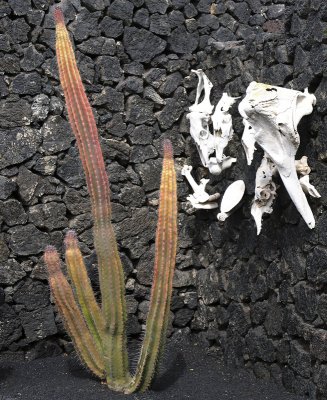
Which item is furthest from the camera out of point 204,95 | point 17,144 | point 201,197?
point 204,95

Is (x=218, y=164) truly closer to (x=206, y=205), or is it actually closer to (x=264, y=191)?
(x=206, y=205)

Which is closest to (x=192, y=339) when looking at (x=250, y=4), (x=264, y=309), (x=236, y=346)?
(x=236, y=346)

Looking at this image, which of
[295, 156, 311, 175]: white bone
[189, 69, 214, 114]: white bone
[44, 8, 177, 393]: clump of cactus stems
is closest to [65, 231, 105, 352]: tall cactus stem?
[44, 8, 177, 393]: clump of cactus stems

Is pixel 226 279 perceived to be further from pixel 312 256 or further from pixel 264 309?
pixel 312 256

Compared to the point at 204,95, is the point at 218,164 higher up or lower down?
lower down

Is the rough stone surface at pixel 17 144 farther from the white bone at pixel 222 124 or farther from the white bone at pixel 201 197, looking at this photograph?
the white bone at pixel 222 124

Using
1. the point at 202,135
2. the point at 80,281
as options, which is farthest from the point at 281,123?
the point at 80,281

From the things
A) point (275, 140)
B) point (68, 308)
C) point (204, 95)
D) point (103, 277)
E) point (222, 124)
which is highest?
point (275, 140)

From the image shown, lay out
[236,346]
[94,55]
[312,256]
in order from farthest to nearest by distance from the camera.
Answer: [94,55], [236,346], [312,256]
